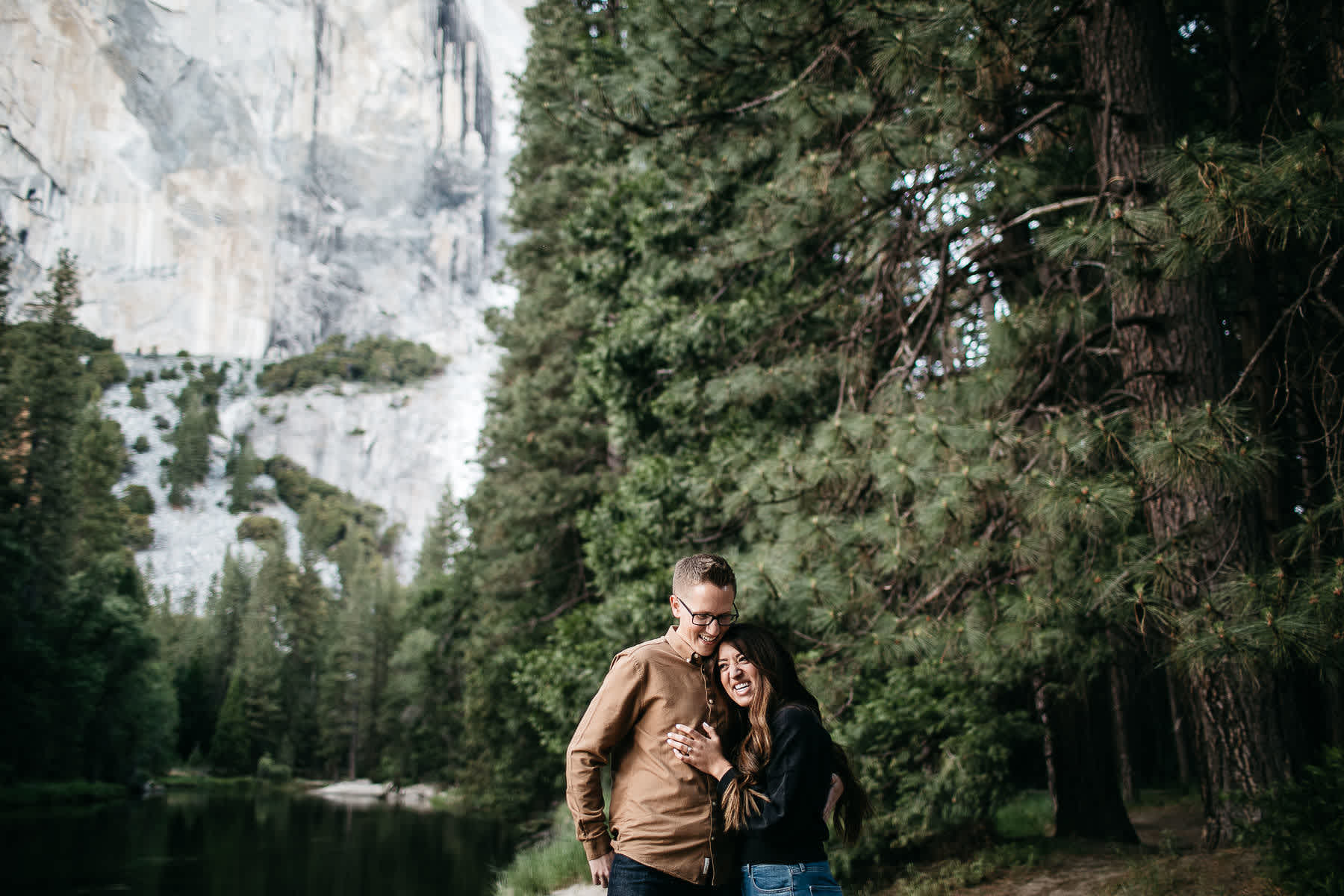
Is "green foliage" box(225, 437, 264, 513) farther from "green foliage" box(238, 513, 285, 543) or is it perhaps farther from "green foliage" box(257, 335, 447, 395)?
"green foliage" box(257, 335, 447, 395)

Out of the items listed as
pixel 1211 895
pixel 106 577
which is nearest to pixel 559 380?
pixel 1211 895

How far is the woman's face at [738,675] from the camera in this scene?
2826 millimetres

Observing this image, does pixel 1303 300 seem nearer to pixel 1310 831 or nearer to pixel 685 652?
pixel 1310 831

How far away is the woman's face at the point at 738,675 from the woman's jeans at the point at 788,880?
454 millimetres

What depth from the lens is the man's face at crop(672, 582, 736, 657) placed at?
2863mm

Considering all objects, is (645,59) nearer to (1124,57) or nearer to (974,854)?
(1124,57)

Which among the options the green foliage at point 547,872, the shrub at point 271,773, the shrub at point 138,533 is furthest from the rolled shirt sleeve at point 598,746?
the shrub at point 138,533

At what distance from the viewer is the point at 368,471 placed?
129000 mm

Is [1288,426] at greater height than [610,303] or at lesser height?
lesser

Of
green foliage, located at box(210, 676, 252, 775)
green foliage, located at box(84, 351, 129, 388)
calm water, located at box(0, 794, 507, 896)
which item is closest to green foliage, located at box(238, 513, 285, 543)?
green foliage, located at box(84, 351, 129, 388)

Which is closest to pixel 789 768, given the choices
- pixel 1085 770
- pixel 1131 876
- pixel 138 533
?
pixel 1131 876

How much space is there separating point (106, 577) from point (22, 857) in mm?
23298

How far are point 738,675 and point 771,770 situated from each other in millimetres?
286

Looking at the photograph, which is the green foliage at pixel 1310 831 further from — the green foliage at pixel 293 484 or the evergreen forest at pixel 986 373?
the green foliage at pixel 293 484
